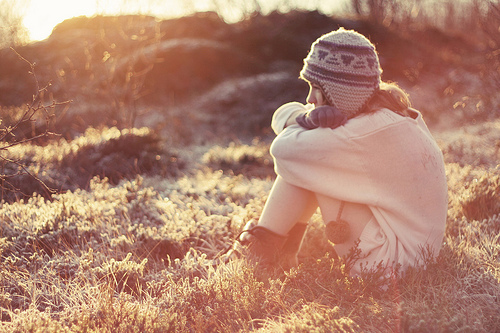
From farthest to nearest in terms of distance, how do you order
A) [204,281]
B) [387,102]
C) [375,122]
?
[204,281]
[387,102]
[375,122]

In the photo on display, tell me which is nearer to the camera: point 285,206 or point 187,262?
point 285,206

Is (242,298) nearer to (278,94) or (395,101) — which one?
(395,101)

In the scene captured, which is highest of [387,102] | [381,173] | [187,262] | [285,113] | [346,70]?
[346,70]

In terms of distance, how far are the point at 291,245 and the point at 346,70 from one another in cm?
119

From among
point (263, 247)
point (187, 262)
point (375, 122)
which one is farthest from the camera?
point (187, 262)

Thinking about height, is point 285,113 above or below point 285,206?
above

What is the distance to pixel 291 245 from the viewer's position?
2734mm

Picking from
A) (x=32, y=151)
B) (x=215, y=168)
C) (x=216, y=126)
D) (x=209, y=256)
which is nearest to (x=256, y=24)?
(x=216, y=126)

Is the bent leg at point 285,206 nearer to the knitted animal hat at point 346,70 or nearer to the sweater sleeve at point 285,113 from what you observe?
the sweater sleeve at point 285,113

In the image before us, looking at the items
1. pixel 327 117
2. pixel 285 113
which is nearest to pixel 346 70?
pixel 327 117

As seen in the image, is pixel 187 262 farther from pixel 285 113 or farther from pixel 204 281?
pixel 285 113

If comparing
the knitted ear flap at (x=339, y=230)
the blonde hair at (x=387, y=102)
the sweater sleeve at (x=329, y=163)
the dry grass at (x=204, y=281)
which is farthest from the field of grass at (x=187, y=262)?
the blonde hair at (x=387, y=102)

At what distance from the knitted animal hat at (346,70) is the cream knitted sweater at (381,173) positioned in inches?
5.5

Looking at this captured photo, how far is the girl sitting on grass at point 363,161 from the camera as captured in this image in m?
2.23
